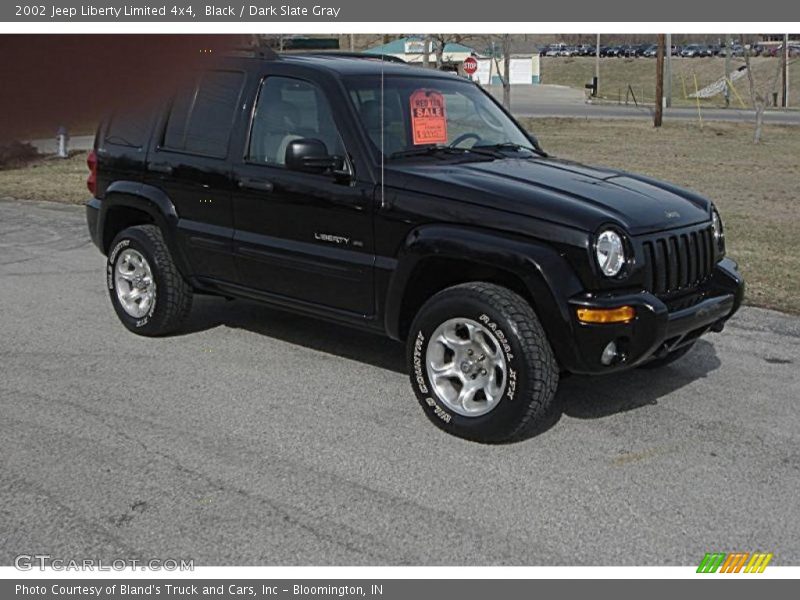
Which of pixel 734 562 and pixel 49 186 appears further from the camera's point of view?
pixel 49 186

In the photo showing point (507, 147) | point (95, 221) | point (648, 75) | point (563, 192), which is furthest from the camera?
point (648, 75)

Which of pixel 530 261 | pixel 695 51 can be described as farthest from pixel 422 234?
pixel 695 51

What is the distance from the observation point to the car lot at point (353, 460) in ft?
12.1

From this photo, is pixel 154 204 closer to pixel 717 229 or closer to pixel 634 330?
pixel 634 330

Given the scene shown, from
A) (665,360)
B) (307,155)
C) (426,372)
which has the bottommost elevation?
(665,360)

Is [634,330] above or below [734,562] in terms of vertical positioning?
→ above

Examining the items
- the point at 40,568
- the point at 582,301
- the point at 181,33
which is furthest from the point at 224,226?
the point at 181,33

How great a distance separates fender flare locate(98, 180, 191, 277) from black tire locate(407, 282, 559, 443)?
2265mm

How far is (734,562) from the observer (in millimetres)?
3553

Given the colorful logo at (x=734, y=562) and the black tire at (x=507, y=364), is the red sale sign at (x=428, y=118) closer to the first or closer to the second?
the black tire at (x=507, y=364)

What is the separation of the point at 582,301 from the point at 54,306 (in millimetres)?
4710

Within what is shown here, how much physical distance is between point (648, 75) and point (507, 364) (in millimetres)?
76730

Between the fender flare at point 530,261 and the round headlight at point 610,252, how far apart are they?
15 centimetres

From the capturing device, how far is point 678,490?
4148 mm
